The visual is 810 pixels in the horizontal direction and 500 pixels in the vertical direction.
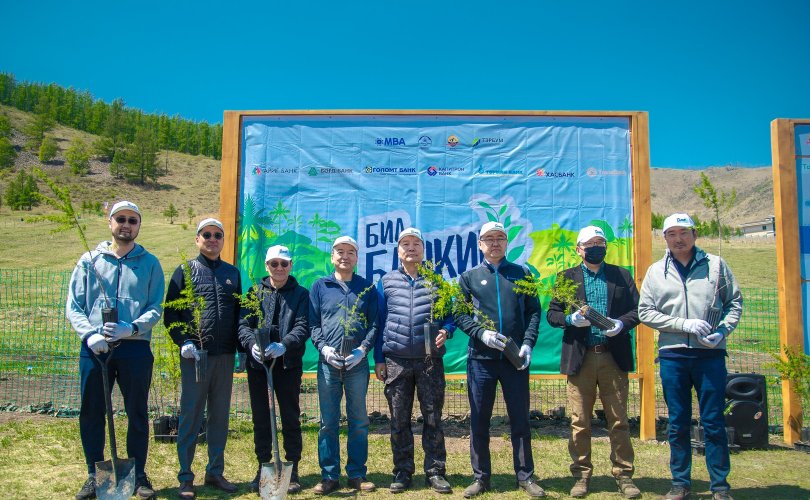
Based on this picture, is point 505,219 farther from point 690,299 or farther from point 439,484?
point 439,484

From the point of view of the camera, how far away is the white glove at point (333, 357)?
175 inches

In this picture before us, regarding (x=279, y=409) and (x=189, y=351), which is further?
(x=279, y=409)

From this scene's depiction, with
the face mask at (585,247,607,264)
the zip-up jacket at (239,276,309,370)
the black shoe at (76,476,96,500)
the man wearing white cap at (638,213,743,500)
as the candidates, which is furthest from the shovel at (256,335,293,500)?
the man wearing white cap at (638,213,743,500)

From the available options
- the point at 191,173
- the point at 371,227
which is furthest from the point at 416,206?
the point at 191,173

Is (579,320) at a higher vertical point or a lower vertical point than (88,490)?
higher

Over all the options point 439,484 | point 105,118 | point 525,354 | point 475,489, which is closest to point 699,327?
point 525,354

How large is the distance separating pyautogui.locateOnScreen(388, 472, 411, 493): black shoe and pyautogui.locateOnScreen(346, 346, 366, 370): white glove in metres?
1.03

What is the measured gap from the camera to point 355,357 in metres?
4.50

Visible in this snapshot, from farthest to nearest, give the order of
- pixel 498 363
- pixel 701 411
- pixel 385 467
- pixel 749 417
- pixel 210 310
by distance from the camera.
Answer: pixel 749 417 → pixel 385 467 → pixel 210 310 → pixel 498 363 → pixel 701 411

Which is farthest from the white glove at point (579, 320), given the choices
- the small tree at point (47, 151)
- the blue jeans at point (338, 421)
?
the small tree at point (47, 151)

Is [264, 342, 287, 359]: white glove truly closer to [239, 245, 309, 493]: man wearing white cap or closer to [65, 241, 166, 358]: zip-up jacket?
[239, 245, 309, 493]: man wearing white cap

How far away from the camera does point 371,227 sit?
6648 mm

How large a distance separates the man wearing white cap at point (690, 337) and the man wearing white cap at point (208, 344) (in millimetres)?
3506

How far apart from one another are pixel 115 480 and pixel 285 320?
1.72 metres
